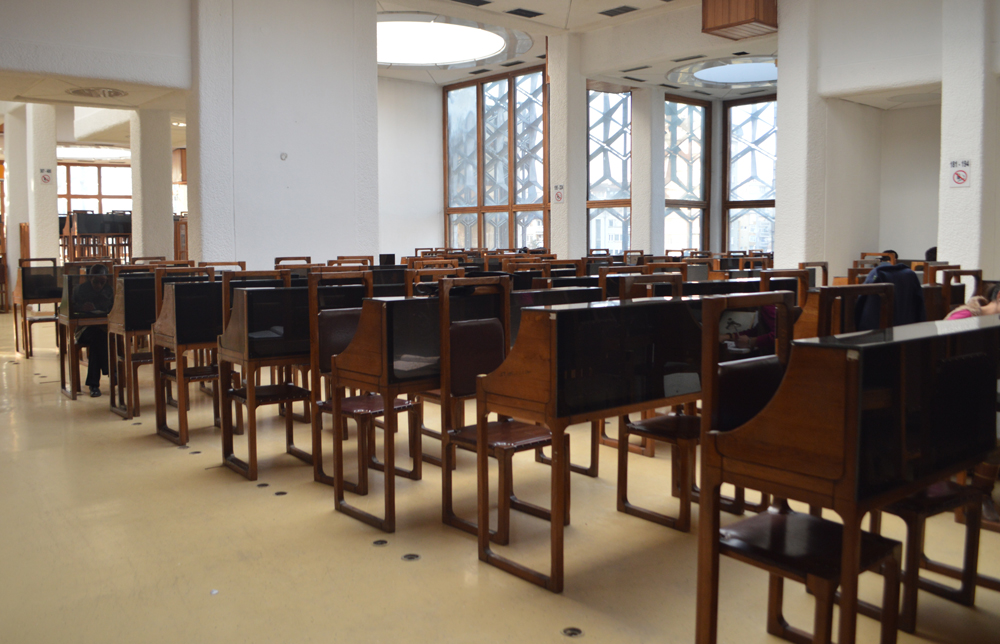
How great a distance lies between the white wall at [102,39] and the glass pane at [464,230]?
8.45m

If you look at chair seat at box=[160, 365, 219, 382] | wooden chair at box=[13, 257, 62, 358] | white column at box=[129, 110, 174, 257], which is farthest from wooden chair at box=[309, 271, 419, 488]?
white column at box=[129, 110, 174, 257]

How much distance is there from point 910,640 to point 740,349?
1.28 metres

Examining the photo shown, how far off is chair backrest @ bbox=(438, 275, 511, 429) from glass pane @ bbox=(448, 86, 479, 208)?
13181mm

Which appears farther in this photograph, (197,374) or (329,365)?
(197,374)

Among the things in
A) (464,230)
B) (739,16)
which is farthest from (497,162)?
(739,16)

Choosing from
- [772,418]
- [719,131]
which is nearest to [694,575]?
[772,418]

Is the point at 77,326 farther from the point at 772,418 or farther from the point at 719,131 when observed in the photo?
the point at 719,131

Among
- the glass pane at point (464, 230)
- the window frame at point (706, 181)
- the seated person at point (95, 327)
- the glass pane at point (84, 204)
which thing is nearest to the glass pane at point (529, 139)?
the glass pane at point (464, 230)

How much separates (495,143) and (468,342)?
43.3 ft

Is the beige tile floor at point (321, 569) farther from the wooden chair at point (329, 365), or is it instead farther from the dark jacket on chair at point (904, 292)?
the dark jacket on chair at point (904, 292)

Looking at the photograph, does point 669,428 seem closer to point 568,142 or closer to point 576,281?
point 576,281

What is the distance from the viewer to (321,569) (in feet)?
9.22

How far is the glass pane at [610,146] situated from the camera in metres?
14.8

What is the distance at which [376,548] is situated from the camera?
118 inches
